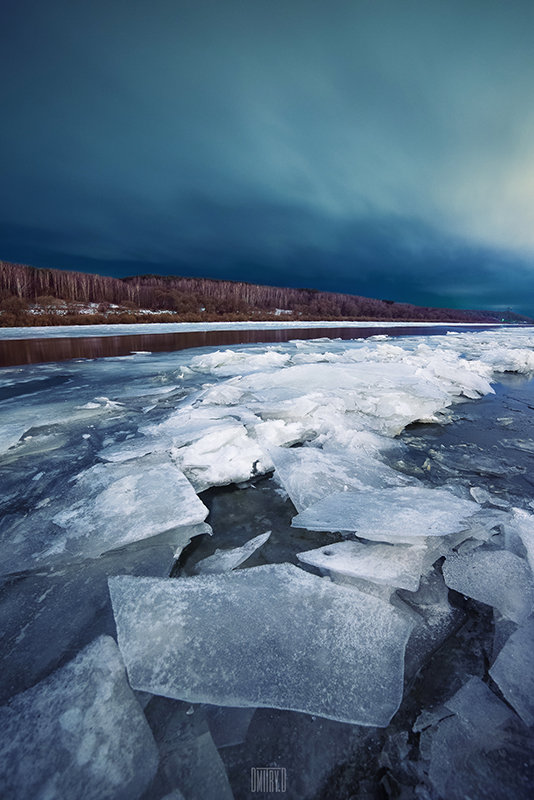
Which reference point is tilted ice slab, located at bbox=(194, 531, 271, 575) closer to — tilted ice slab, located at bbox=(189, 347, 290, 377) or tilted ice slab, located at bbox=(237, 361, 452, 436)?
tilted ice slab, located at bbox=(237, 361, 452, 436)

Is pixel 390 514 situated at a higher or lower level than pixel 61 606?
higher

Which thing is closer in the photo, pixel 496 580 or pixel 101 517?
pixel 496 580

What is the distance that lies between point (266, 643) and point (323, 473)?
0.81 meters

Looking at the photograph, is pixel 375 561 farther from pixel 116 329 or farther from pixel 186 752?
pixel 116 329

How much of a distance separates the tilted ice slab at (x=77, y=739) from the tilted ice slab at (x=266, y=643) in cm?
5

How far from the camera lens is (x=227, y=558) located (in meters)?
1.04

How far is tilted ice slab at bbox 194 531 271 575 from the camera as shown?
100 cm

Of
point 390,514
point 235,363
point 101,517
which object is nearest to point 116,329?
point 235,363

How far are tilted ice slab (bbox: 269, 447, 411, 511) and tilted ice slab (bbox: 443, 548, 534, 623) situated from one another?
50 centimetres

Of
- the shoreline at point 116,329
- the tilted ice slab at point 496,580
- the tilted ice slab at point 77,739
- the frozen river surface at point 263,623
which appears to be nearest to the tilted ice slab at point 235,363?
the frozen river surface at point 263,623

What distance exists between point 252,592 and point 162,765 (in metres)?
0.35

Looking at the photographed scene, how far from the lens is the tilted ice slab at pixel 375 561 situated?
86cm

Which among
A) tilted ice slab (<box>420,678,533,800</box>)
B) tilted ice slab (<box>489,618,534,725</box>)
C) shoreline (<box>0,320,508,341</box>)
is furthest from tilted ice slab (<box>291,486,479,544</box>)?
shoreline (<box>0,320,508,341</box>)

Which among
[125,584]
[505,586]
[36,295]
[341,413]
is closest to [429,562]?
[505,586]
